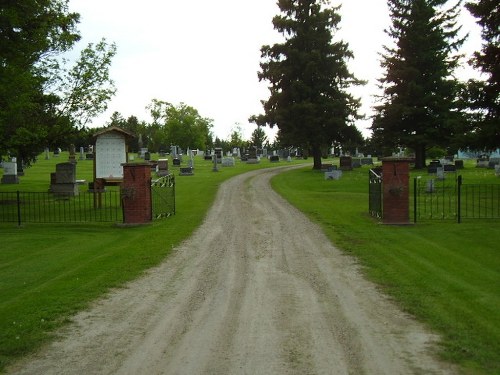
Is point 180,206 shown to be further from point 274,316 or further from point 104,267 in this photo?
point 274,316

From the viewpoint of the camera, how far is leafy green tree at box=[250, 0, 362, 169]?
4069 centimetres

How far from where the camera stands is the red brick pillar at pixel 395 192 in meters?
15.2

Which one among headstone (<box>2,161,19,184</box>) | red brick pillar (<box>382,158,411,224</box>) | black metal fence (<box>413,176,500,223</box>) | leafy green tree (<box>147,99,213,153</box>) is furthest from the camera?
leafy green tree (<box>147,99,213,153</box>)

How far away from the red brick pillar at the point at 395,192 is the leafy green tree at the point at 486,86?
10.2 meters

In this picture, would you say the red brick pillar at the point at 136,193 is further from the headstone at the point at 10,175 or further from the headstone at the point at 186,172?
the headstone at the point at 186,172

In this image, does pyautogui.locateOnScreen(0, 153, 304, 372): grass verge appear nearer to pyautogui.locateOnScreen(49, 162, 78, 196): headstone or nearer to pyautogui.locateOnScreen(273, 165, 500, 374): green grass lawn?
pyautogui.locateOnScreen(273, 165, 500, 374): green grass lawn

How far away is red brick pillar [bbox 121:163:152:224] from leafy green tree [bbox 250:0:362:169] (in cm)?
2568

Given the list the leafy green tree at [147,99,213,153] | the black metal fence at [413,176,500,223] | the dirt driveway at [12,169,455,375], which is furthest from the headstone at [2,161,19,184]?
the leafy green tree at [147,99,213,153]

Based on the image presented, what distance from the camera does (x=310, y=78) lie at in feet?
137

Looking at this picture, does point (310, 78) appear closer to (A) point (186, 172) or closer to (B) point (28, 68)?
(A) point (186, 172)

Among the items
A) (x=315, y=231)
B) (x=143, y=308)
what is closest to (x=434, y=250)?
(x=315, y=231)

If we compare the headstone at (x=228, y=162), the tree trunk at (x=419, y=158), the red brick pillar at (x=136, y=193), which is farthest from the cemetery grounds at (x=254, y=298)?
the headstone at (x=228, y=162)

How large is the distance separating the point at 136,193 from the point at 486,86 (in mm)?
17307

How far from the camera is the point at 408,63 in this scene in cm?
4062
